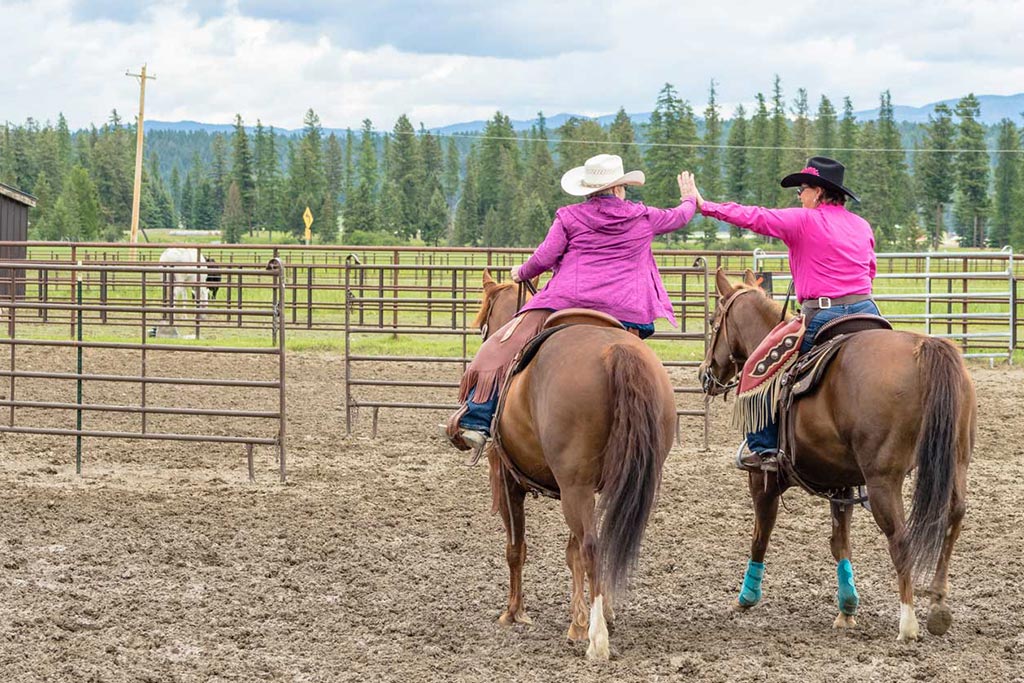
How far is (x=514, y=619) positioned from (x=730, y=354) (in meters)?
1.73

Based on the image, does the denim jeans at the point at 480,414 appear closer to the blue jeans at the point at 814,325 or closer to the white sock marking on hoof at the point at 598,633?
the white sock marking on hoof at the point at 598,633

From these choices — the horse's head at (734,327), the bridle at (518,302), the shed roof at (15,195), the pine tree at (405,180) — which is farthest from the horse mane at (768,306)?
the pine tree at (405,180)

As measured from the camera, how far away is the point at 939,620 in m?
4.42

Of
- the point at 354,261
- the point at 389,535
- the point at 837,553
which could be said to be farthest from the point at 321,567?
the point at 354,261

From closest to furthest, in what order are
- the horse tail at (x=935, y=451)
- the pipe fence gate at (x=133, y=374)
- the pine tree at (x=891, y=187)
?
the horse tail at (x=935, y=451) → the pipe fence gate at (x=133, y=374) → the pine tree at (x=891, y=187)

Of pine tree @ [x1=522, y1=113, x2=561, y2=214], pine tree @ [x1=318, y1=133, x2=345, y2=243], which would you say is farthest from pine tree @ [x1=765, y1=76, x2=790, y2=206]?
pine tree @ [x1=318, y1=133, x2=345, y2=243]

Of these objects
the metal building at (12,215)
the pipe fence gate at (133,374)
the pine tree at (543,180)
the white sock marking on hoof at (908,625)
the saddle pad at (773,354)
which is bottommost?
the white sock marking on hoof at (908,625)

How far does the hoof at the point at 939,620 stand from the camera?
14.5 ft

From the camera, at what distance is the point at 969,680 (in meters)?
3.95

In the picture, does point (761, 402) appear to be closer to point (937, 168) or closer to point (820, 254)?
point (820, 254)

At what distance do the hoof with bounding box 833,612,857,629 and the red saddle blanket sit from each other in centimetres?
86

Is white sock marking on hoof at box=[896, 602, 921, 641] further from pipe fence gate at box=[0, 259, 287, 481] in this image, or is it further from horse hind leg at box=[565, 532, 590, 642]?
pipe fence gate at box=[0, 259, 287, 481]

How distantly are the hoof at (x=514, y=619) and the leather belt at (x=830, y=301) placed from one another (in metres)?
1.80

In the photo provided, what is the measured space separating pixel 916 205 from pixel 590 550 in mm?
83309
